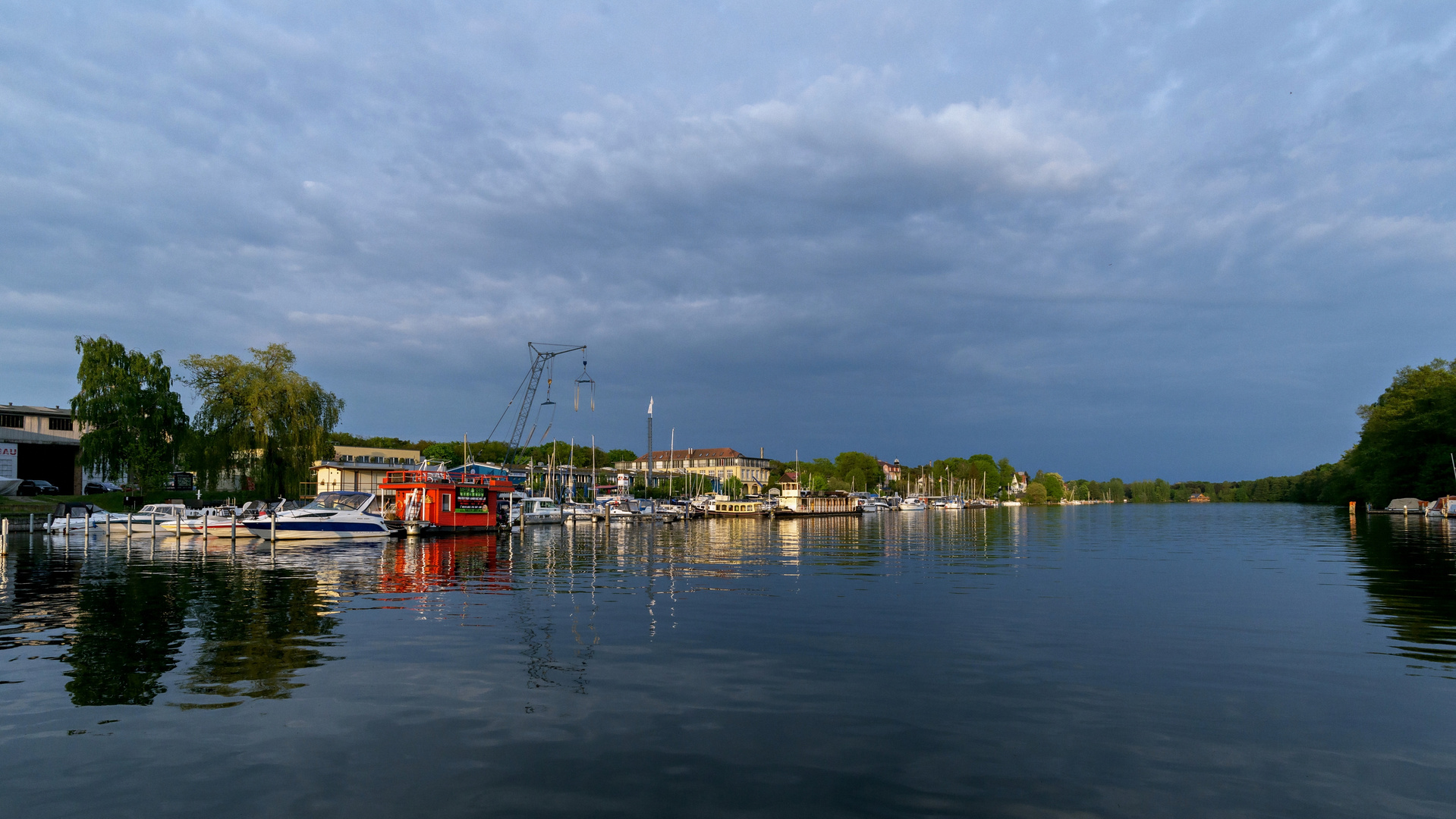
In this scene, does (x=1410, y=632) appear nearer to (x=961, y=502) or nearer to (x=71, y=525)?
(x=71, y=525)

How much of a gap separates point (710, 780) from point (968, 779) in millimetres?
2776

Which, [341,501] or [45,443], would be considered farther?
[45,443]

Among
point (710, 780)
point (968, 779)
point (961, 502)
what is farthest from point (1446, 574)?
point (961, 502)

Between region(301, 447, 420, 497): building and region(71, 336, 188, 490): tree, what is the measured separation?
17.9 meters


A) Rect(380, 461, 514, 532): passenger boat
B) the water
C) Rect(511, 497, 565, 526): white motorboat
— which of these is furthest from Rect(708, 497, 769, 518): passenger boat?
the water

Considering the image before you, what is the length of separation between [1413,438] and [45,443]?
151 m

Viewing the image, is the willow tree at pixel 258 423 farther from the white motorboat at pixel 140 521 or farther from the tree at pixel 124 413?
the white motorboat at pixel 140 521

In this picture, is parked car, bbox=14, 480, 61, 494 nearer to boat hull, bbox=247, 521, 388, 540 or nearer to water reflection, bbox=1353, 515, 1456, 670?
boat hull, bbox=247, 521, 388, 540

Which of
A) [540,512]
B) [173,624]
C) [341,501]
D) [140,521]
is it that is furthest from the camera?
[540,512]

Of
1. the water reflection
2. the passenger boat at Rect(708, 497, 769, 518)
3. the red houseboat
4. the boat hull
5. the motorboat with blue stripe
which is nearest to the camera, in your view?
the water reflection

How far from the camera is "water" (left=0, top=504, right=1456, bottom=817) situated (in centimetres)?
845

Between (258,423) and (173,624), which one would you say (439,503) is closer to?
(258,423)

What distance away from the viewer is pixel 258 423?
A: 2635 inches

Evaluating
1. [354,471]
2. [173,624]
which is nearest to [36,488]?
Answer: [354,471]
